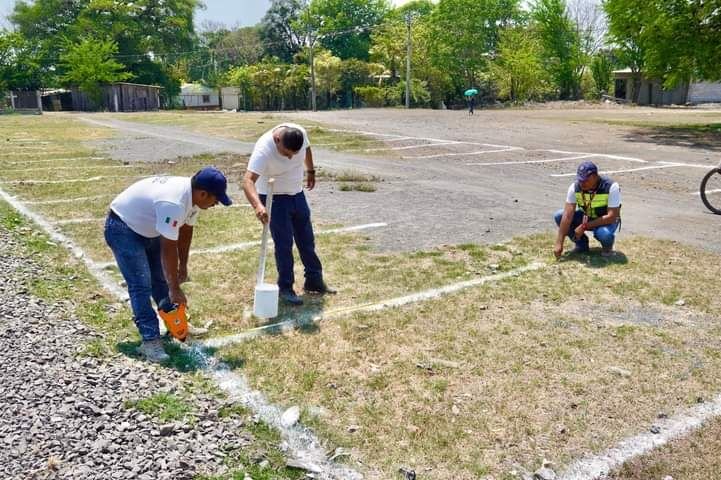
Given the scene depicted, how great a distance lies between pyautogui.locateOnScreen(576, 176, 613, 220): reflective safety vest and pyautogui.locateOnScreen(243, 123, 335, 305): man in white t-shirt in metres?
2.85

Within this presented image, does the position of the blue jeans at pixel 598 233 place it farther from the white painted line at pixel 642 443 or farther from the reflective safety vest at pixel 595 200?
the white painted line at pixel 642 443

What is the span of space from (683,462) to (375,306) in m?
2.68

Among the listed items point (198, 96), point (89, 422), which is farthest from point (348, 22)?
point (89, 422)

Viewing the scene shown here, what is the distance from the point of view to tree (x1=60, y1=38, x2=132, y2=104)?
54938mm

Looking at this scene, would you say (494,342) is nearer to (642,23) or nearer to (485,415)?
(485,415)

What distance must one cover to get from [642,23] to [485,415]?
863 inches

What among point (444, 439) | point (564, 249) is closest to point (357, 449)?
point (444, 439)

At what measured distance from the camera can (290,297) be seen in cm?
536

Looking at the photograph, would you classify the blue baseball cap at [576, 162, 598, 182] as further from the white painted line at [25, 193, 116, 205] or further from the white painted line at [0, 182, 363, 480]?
the white painted line at [25, 193, 116, 205]

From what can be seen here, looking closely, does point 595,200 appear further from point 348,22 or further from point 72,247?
point 348,22

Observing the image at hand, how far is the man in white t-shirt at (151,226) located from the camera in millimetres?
4117

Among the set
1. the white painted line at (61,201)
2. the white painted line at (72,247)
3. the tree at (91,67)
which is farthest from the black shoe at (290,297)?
the tree at (91,67)

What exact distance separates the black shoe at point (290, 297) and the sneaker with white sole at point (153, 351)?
1277 mm

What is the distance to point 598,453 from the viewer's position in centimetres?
321
